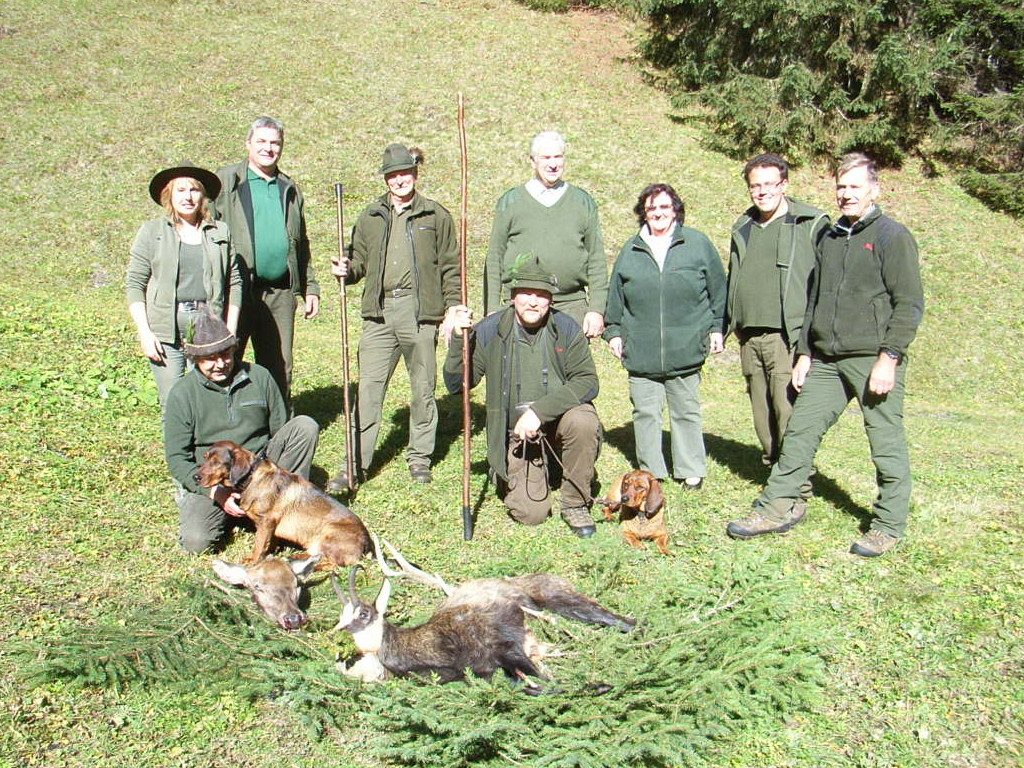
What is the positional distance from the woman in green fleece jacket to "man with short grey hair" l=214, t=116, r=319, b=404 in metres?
2.48

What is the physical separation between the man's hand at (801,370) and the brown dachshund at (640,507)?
47.6 inches

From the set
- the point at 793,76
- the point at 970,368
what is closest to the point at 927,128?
the point at 793,76

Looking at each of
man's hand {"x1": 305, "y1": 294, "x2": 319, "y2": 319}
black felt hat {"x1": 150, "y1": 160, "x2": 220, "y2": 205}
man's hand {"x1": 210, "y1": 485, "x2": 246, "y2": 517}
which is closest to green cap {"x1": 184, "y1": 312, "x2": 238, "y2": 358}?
man's hand {"x1": 210, "y1": 485, "x2": 246, "y2": 517}

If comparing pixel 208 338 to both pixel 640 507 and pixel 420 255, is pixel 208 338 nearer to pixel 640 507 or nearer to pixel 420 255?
pixel 420 255

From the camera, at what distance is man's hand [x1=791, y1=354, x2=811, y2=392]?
5957mm

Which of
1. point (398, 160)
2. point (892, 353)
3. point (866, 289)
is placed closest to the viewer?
point (892, 353)

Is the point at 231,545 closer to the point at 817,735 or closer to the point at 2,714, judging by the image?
the point at 2,714

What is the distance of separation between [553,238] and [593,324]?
70 cm

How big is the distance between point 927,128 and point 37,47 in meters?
20.5

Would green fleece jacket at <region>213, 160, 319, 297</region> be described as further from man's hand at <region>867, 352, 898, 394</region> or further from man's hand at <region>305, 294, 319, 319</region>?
man's hand at <region>867, 352, 898, 394</region>

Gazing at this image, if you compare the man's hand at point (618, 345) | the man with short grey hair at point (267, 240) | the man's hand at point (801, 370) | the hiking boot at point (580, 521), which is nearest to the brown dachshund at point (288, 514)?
the man with short grey hair at point (267, 240)

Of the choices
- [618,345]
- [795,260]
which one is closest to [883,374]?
[795,260]

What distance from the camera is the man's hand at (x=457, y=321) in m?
5.86

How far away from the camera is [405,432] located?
26.9 ft
